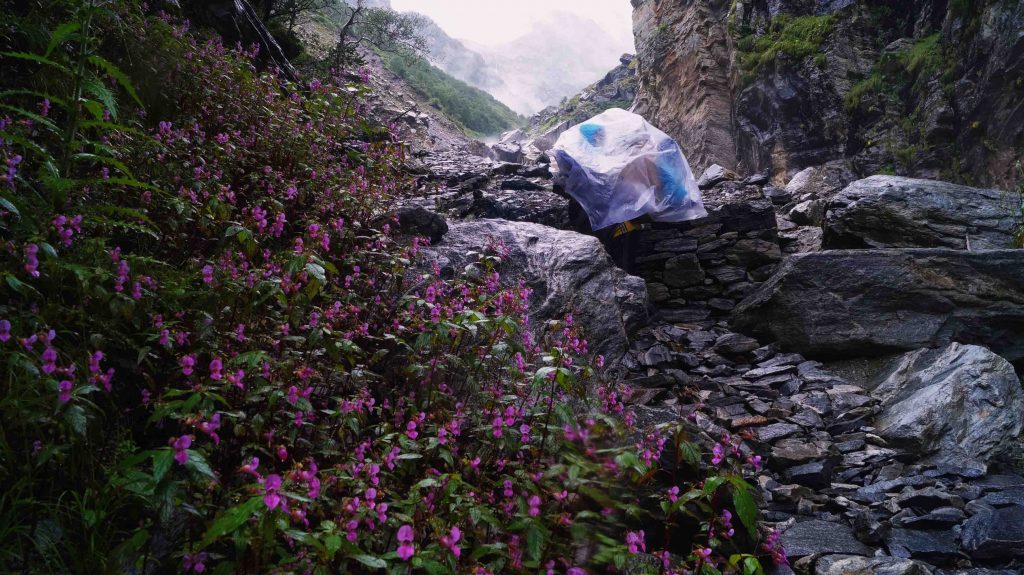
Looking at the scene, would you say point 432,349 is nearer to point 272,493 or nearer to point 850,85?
point 272,493

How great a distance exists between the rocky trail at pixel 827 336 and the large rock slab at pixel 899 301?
2cm

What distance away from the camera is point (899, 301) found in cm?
607

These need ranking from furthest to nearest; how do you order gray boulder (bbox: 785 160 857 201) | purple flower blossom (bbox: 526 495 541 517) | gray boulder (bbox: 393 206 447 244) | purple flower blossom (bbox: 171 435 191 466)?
gray boulder (bbox: 785 160 857 201) < gray boulder (bbox: 393 206 447 244) < purple flower blossom (bbox: 526 495 541 517) < purple flower blossom (bbox: 171 435 191 466)

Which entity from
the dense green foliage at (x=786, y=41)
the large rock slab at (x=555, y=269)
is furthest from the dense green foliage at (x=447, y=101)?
the large rock slab at (x=555, y=269)

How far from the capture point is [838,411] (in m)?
5.08

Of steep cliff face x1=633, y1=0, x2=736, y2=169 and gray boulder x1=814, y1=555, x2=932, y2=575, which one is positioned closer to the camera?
gray boulder x1=814, y1=555, x2=932, y2=575

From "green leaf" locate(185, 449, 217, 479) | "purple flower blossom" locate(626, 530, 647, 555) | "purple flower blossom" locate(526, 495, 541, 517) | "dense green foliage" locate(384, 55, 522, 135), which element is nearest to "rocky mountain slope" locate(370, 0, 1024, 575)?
"purple flower blossom" locate(626, 530, 647, 555)

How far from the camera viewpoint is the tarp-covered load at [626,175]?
24.7 ft

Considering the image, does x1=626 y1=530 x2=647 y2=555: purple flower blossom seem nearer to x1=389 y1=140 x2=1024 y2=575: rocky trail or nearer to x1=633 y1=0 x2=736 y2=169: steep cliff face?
x1=389 y1=140 x2=1024 y2=575: rocky trail

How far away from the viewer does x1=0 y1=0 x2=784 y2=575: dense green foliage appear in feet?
5.07

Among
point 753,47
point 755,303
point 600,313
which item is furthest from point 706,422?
point 753,47

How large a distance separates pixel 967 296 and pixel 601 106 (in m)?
48.1

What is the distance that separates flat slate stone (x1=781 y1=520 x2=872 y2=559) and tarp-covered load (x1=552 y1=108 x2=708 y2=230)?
4.68 m

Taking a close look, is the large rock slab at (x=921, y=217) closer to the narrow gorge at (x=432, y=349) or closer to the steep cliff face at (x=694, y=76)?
the narrow gorge at (x=432, y=349)
